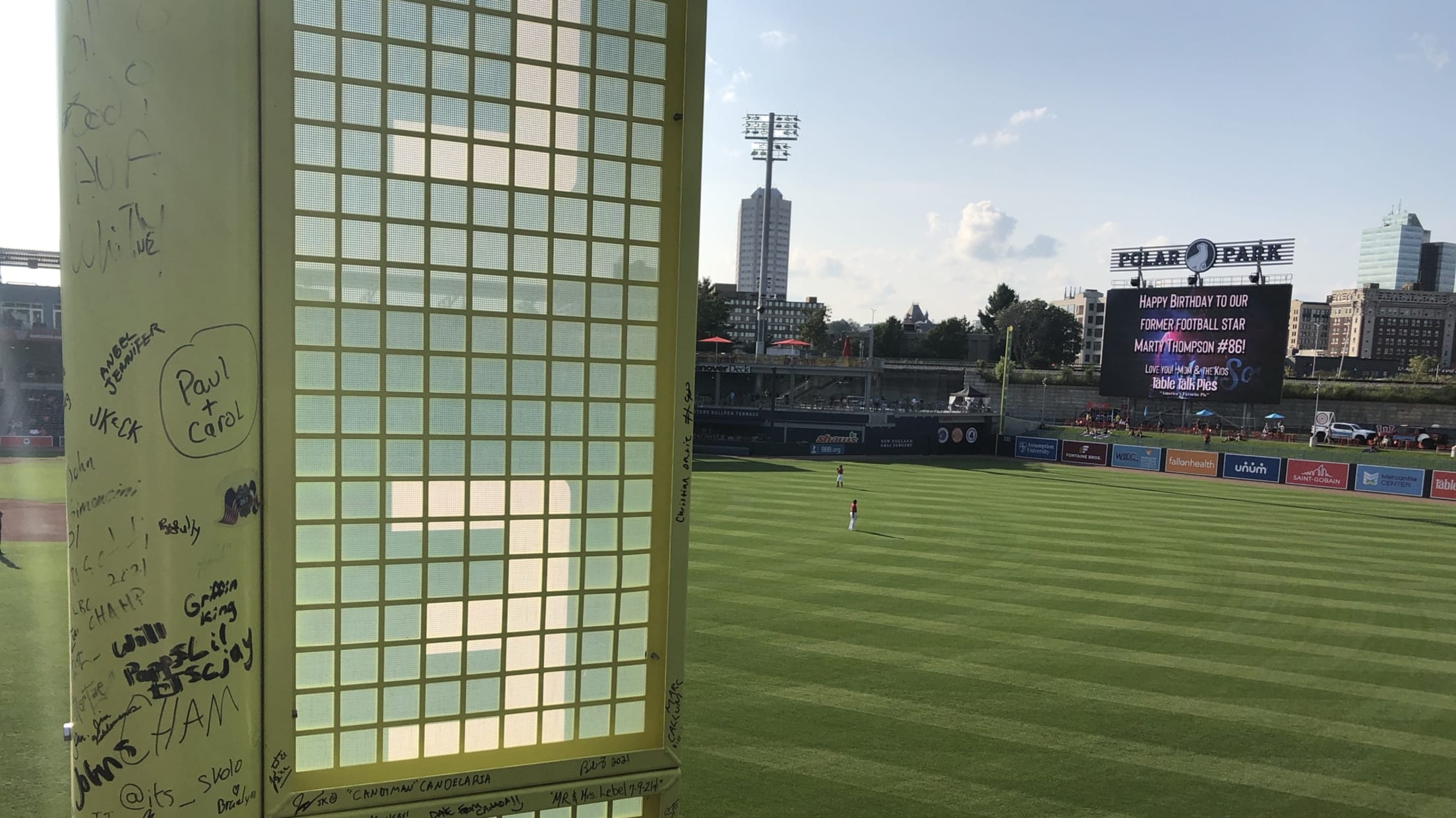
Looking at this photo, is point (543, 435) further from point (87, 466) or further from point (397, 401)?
point (87, 466)

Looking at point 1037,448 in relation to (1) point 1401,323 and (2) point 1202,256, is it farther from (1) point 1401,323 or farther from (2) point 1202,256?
(1) point 1401,323

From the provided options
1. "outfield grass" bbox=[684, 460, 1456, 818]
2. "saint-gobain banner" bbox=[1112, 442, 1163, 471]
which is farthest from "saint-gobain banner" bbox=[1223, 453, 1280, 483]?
"outfield grass" bbox=[684, 460, 1456, 818]

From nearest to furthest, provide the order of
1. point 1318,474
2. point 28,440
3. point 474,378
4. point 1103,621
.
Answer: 1. point 474,378
2. point 28,440
3. point 1103,621
4. point 1318,474

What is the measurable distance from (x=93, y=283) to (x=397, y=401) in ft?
3.94

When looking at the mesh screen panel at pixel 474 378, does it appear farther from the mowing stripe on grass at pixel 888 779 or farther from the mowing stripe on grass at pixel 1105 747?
the mowing stripe on grass at pixel 1105 747

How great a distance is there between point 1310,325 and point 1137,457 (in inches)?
5692

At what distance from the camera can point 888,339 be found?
100312 mm

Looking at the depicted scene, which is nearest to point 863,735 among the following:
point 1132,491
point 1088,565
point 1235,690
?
point 1235,690

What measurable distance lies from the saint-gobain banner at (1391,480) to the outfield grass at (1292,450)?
0.65 m

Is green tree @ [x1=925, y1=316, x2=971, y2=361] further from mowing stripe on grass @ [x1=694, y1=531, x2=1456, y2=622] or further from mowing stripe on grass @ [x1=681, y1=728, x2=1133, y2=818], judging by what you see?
mowing stripe on grass @ [x1=681, y1=728, x2=1133, y2=818]

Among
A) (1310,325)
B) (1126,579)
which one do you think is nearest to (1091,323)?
(1310,325)

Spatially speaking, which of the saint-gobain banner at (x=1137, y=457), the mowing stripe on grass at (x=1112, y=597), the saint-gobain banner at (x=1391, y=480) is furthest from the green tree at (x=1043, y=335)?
the mowing stripe on grass at (x=1112, y=597)

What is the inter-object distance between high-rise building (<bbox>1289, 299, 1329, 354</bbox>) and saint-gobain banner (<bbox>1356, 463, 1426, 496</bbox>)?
437ft

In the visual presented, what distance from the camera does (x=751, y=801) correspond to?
7973 mm
